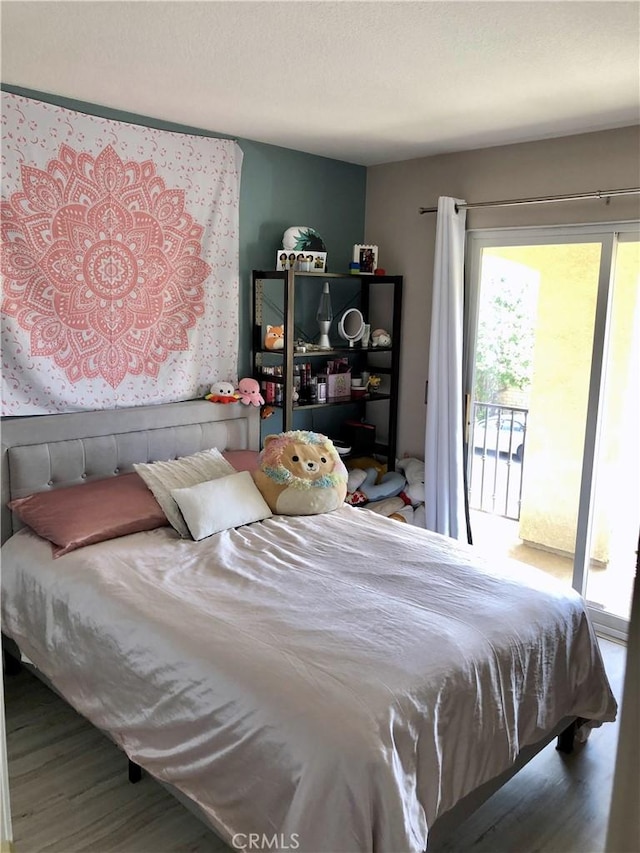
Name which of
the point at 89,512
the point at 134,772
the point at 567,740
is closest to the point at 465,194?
the point at 89,512

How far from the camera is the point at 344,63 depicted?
246 centimetres

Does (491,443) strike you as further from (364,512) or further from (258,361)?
(258,361)

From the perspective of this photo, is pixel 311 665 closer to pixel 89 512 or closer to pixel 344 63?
pixel 89 512

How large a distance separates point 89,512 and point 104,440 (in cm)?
50

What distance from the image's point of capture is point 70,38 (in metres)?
2.30

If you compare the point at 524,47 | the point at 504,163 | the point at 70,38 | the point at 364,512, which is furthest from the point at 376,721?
the point at 504,163

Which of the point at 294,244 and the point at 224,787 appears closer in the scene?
the point at 224,787

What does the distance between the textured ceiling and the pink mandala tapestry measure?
0.19 metres

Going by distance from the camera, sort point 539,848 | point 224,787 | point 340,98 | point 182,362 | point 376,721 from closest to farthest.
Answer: point 376,721 < point 224,787 < point 539,848 < point 340,98 < point 182,362

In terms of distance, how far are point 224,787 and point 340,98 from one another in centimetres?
258

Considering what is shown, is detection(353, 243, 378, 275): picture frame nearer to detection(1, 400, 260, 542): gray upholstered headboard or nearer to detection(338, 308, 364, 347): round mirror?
detection(338, 308, 364, 347): round mirror

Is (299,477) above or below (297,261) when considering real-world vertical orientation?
below

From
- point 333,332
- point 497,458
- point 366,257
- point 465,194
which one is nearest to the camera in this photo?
point 465,194

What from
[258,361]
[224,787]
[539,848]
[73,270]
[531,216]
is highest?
[531,216]
